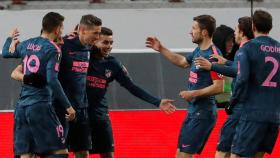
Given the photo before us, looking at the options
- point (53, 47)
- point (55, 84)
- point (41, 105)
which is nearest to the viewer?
point (55, 84)

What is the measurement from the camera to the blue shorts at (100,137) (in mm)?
9547

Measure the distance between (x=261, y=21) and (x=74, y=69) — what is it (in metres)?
2.03

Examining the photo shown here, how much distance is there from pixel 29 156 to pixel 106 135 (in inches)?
45.2

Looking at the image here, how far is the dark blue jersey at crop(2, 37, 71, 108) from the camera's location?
8.27 m

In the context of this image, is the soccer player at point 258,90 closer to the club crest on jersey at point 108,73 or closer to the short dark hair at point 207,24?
the short dark hair at point 207,24

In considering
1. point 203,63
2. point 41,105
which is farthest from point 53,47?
point 203,63

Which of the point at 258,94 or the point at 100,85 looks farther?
the point at 100,85

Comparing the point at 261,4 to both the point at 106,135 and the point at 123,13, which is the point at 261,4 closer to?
the point at 123,13

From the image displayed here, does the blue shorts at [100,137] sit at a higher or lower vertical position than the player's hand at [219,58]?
lower

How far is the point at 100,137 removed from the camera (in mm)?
9555

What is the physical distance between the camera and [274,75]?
814 centimetres

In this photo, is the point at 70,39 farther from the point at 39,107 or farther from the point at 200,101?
the point at 200,101

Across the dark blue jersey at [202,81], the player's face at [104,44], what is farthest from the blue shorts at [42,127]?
the dark blue jersey at [202,81]

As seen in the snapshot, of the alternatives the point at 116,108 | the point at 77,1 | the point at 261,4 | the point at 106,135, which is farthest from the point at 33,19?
the point at 106,135
